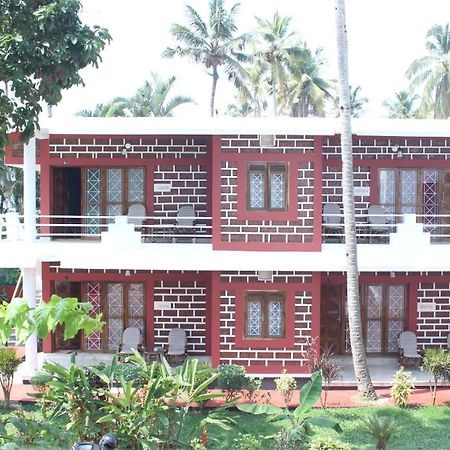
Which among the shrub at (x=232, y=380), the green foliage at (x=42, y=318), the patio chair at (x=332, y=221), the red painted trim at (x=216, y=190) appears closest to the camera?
the green foliage at (x=42, y=318)

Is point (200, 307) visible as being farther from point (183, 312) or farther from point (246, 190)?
point (246, 190)

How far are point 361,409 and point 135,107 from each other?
28645 mm

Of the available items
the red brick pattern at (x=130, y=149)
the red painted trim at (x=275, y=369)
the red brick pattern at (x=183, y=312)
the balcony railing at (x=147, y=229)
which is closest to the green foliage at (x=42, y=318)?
the red painted trim at (x=275, y=369)

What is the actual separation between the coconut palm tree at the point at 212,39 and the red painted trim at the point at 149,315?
18569 millimetres

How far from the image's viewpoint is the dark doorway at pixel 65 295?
15.3m

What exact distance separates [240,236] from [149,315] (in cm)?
348

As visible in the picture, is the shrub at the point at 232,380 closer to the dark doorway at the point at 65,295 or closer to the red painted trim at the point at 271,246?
the red painted trim at the point at 271,246

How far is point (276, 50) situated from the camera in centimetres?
3466

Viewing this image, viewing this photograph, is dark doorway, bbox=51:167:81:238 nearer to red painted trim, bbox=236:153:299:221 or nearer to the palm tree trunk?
red painted trim, bbox=236:153:299:221

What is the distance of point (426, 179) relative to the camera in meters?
15.3

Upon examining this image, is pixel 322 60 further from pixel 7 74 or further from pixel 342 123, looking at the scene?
pixel 7 74

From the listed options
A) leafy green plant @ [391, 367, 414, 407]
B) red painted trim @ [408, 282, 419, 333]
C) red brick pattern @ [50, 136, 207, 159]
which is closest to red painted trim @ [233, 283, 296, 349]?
leafy green plant @ [391, 367, 414, 407]

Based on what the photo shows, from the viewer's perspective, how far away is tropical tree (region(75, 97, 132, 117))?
3558 centimetres

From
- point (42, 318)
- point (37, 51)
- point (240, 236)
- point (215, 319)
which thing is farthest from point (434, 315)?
point (42, 318)
